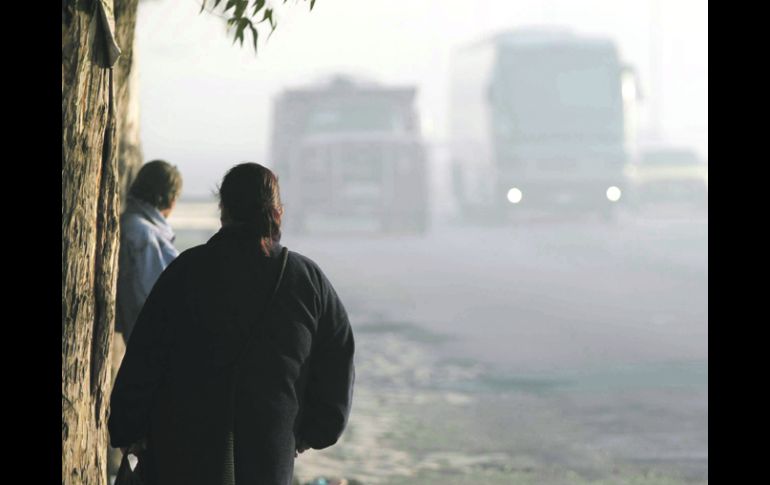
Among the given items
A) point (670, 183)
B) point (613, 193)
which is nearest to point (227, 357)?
point (613, 193)

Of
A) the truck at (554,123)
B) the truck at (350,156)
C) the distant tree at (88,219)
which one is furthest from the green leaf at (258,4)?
the truck at (554,123)

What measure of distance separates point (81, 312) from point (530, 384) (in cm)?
723

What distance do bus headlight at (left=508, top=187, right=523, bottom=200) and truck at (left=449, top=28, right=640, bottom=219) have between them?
19 millimetres

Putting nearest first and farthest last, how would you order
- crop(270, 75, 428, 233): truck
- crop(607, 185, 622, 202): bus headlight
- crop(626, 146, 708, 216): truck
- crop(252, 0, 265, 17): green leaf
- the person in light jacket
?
crop(252, 0, 265, 17): green leaf → the person in light jacket → crop(270, 75, 428, 233): truck → crop(607, 185, 622, 202): bus headlight → crop(626, 146, 708, 216): truck

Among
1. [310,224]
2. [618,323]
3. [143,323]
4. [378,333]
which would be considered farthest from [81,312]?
[310,224]

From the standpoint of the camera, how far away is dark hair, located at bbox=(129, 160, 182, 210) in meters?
6.25

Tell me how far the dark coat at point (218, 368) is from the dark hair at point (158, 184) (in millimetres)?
1997

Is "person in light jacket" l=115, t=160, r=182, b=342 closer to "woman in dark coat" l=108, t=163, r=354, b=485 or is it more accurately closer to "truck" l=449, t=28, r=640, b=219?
"woman in dark coat" l=108, t=163, r=354, b=485

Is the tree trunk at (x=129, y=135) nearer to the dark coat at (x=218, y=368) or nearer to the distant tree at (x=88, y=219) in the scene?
the distant tree at (x=88, y=219)

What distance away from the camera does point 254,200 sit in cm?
428

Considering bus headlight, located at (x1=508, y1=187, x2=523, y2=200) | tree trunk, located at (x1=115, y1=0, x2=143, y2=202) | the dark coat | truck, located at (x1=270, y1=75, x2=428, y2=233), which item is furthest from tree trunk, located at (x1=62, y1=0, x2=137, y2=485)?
bus headlight, located at (x1=508, y1=187, x2=523, y2=200)

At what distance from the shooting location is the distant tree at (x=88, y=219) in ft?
14.7
